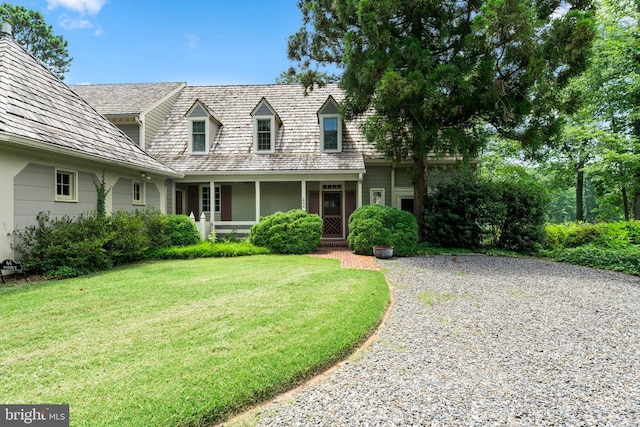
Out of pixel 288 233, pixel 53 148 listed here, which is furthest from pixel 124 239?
pixel 288 233

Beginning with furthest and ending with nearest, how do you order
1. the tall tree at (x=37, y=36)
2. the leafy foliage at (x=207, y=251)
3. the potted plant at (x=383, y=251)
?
the tall tree at (x=37, y=36)
the leafy foliage at (x=207, y=251)
the potted plant at (x=383, y=251)

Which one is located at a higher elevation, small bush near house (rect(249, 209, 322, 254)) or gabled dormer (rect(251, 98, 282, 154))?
gabled dormer (rect(251, 98, 282, 154))

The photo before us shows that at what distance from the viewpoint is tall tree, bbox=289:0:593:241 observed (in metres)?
8.84

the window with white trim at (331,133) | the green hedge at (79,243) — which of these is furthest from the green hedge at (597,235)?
the green hedge at (79,243)

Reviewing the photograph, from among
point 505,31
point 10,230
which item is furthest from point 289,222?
point 505,31

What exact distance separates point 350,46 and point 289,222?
6.55 meters

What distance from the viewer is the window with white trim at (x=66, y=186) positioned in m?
8.27

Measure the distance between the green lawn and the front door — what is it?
7.73 metres

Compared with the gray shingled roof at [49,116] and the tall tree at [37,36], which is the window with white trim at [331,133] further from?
the tall tree at [37,36]

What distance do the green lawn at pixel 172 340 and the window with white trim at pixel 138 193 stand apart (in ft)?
17.0

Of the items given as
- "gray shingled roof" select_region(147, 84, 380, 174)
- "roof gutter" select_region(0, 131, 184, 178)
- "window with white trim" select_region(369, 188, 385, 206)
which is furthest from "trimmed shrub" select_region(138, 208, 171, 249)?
"window with white trim" select_region(369, 188, 385, 206)

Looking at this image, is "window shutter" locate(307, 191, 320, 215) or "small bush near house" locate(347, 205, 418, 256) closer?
"small bush near house" locate(347, 205, 418, 256)

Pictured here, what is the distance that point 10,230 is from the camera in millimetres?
6852

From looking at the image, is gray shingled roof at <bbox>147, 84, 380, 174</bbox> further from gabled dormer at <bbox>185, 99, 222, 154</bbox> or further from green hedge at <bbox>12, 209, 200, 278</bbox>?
green hedge at <bbox>12, 209, 200, 278</bbox>
